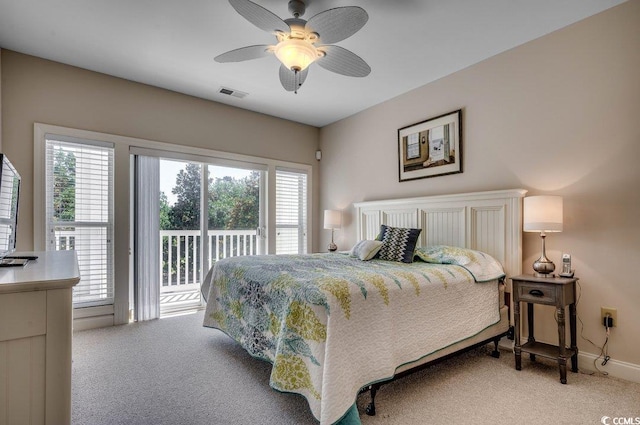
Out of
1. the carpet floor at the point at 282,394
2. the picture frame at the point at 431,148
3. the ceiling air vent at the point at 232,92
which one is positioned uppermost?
the ceiling air vent at the point at 232,92

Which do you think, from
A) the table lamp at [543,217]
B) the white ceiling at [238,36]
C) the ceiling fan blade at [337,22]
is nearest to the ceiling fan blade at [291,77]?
the white ceiling at [238,36]

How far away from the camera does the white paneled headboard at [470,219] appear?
2873 mm

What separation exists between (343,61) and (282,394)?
2.45m

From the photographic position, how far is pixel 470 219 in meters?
3.23

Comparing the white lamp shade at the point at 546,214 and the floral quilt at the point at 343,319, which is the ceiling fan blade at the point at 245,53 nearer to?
the floral quilt at the point at 343,319

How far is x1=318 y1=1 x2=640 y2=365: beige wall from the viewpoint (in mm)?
2371

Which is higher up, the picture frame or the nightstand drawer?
the picture frame

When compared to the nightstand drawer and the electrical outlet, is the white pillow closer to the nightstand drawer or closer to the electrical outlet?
the nightstand drawer

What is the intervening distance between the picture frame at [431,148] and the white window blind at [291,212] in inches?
71.2

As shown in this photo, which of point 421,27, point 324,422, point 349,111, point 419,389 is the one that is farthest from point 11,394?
point 349,111

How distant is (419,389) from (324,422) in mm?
906

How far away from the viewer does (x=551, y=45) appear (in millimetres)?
2766

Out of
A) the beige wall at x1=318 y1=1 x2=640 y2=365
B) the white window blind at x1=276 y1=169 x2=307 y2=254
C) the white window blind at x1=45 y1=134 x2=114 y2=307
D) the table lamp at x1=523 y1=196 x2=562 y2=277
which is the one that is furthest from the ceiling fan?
the white window blind at x1=276 y1=169 x2=307 y2=254

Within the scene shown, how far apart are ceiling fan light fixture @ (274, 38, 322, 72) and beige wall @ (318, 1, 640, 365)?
1893mm
